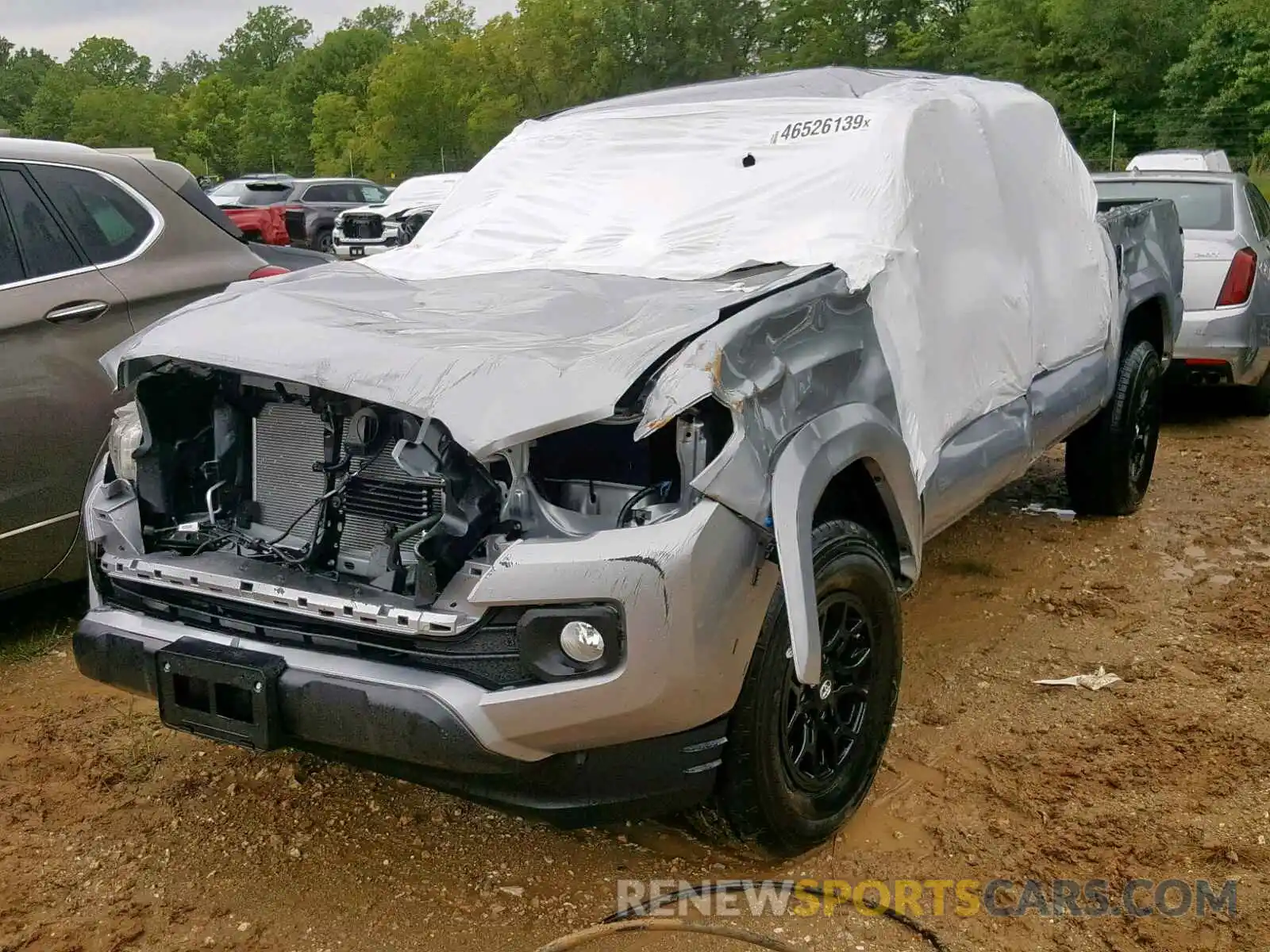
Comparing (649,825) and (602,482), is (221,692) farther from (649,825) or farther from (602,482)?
(649,825)

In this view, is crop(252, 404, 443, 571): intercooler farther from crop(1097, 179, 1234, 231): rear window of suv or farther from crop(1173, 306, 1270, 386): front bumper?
crop(1097, 179, 1234, 231): rear window of suv

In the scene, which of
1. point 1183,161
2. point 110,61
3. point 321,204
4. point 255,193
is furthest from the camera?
point 110,61

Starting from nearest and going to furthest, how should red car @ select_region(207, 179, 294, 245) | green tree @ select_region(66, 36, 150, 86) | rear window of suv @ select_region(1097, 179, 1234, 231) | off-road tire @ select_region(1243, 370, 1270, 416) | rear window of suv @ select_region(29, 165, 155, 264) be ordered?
rear window of suv @ select_region(29, 165, 155, 264), rear window of suv @ select_region(1097, 179, 1234, 231), off-road tire @ select_region(1243, 370, 1270, 416), red car @ select_region(207, 179, 294, 245), green tree @ select_region(66, 36, 150, 86)

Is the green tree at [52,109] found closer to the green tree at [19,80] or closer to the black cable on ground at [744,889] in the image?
the green tree at [19,80]

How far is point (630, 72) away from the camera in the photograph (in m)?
56.4

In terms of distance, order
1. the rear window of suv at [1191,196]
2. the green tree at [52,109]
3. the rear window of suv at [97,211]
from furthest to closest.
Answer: the green tree at [52,109]
the rear window of suv at [1191,196]
the rear window of suv at [97,211]

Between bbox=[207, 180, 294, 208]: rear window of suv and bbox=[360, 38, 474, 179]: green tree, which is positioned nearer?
bbox=[207, 180, 294, 208]: rear window of suv

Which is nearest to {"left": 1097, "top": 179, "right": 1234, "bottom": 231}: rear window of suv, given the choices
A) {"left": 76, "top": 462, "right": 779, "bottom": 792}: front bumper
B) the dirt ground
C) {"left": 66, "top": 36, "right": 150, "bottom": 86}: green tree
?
the dirt ground

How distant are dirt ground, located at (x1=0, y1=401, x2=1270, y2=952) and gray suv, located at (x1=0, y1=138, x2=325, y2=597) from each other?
21.6 inches

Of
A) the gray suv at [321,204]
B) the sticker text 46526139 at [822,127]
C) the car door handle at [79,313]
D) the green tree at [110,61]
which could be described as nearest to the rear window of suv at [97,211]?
the car door handle at [79,313]

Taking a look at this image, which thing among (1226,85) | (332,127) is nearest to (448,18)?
(332,127)

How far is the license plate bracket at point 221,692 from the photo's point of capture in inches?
100

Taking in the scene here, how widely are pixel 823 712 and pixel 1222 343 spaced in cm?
553

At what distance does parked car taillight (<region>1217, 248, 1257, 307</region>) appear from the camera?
7266 millimetres
